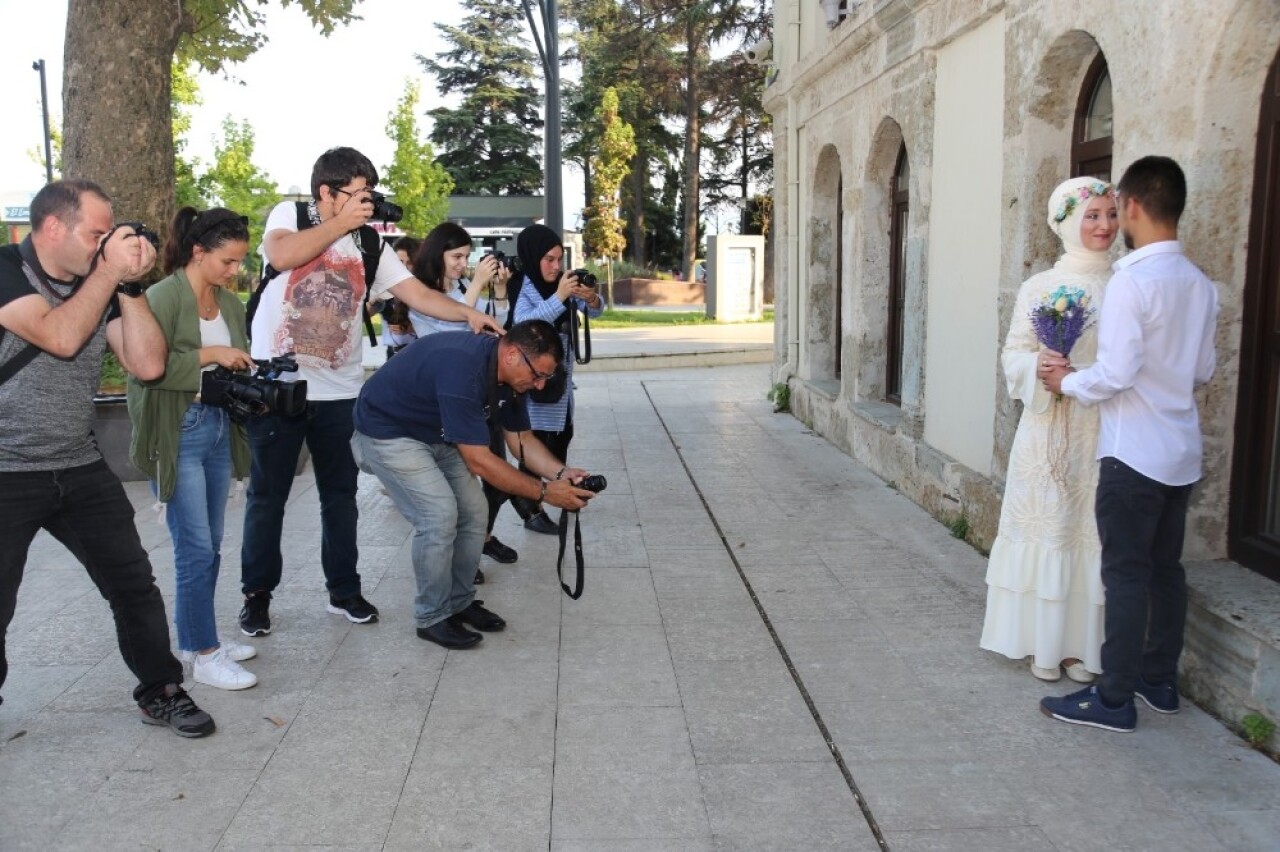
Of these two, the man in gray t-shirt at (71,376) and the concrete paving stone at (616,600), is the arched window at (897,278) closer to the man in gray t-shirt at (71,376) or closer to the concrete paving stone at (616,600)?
the concrete paving stone at (616,600)

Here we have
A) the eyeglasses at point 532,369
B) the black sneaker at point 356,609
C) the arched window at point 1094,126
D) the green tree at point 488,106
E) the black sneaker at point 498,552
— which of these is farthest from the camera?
the green tree at point 488,106

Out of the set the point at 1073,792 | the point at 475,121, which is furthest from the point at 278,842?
the point at 475,121

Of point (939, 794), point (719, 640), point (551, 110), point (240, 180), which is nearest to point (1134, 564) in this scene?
point (939, 794)

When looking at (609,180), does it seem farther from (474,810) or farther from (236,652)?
(474,810)

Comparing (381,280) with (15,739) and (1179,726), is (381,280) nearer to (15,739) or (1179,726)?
(15,739)

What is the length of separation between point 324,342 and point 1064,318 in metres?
2.98

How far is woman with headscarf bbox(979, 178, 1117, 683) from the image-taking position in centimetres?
414

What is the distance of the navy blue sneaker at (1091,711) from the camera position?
3854 mm

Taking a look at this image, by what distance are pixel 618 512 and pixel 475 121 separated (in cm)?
4868

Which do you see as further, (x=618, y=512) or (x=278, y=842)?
(x=618, y=512)

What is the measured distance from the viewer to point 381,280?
5.03 m

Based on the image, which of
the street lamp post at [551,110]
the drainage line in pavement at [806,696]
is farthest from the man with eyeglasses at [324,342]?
the street lamp post at [551,110]

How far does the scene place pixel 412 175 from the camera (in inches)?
1353

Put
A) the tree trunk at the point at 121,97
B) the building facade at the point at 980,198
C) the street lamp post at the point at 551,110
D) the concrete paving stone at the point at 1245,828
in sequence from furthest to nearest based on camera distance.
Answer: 1. the street lamp post at the point at 551,110
2. the tree trunk at the point at 121,97
3. the building facade at the point at 980,198
4. the concrete paving stone at the point at 1245,828
